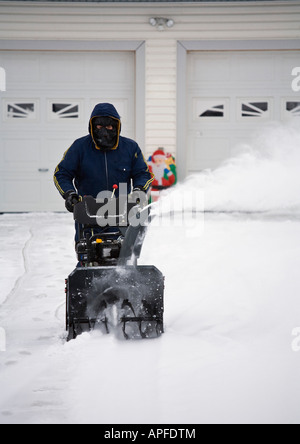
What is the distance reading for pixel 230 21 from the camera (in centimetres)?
941

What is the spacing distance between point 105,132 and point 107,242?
0.81 metres

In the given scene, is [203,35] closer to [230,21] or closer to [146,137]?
[230,21]

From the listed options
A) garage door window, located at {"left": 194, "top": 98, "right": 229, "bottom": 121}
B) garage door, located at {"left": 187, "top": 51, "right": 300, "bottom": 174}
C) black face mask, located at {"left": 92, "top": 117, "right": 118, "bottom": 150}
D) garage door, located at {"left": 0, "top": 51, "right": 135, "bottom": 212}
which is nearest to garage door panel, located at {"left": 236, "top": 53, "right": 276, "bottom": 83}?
garage door, located at {"left": 187, "top": 51, "right": 300, "bottom": 174}

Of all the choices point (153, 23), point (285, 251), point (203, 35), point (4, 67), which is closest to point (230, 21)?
point (203, 35)

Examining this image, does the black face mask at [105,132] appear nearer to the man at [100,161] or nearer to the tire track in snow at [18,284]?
the man at [100,161]

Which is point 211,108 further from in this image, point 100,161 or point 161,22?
point 100,161

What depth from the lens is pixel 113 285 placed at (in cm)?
335

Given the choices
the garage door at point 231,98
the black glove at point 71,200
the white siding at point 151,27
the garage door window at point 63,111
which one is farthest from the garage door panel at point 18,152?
the black glove at point 71,200

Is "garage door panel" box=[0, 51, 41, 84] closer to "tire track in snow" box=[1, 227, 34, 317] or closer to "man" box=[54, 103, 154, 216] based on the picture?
"tire track in snow" box=[1, 227, 34, 317]

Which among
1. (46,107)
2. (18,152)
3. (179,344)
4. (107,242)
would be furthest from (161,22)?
(179,344)

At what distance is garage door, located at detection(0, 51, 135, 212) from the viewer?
9.66 m

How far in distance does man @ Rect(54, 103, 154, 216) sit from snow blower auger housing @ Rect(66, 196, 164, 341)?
406 mm

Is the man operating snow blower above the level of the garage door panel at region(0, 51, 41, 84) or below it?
below

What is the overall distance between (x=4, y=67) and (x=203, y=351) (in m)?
7.95
